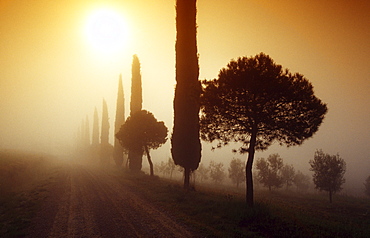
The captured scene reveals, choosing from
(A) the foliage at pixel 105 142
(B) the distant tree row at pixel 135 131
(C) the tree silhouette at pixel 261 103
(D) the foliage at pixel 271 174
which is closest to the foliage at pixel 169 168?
(B) the distant tree row at pixel 135 131

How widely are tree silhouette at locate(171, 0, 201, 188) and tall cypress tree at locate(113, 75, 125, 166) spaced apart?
109ft

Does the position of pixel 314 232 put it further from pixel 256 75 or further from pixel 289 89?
pixel 256 75

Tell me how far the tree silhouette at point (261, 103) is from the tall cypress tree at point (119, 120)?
41.7 meters

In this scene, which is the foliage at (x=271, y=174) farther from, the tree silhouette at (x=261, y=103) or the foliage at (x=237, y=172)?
the tree silhouette at (x=261, y=103)

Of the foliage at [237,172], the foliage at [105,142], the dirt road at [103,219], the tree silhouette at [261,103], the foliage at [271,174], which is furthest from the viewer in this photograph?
the foliage at [105,142]

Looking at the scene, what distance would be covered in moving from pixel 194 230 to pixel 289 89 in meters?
9.29

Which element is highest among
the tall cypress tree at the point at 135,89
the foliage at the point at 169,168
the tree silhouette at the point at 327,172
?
the tall cypress tree at the point at 135,89

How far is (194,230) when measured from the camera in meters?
8.52

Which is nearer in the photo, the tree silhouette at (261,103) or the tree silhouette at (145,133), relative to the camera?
the tree silhouette at (261,103)

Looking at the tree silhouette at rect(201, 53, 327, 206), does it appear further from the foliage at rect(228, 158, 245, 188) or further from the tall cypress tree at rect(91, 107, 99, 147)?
the tall cypress tree at rect(91, 107, 99, 147)

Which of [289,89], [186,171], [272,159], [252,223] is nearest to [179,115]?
[186,171]

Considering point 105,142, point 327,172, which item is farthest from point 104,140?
point 327,172

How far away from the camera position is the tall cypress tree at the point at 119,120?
4953cm

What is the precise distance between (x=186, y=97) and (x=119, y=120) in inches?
1500
